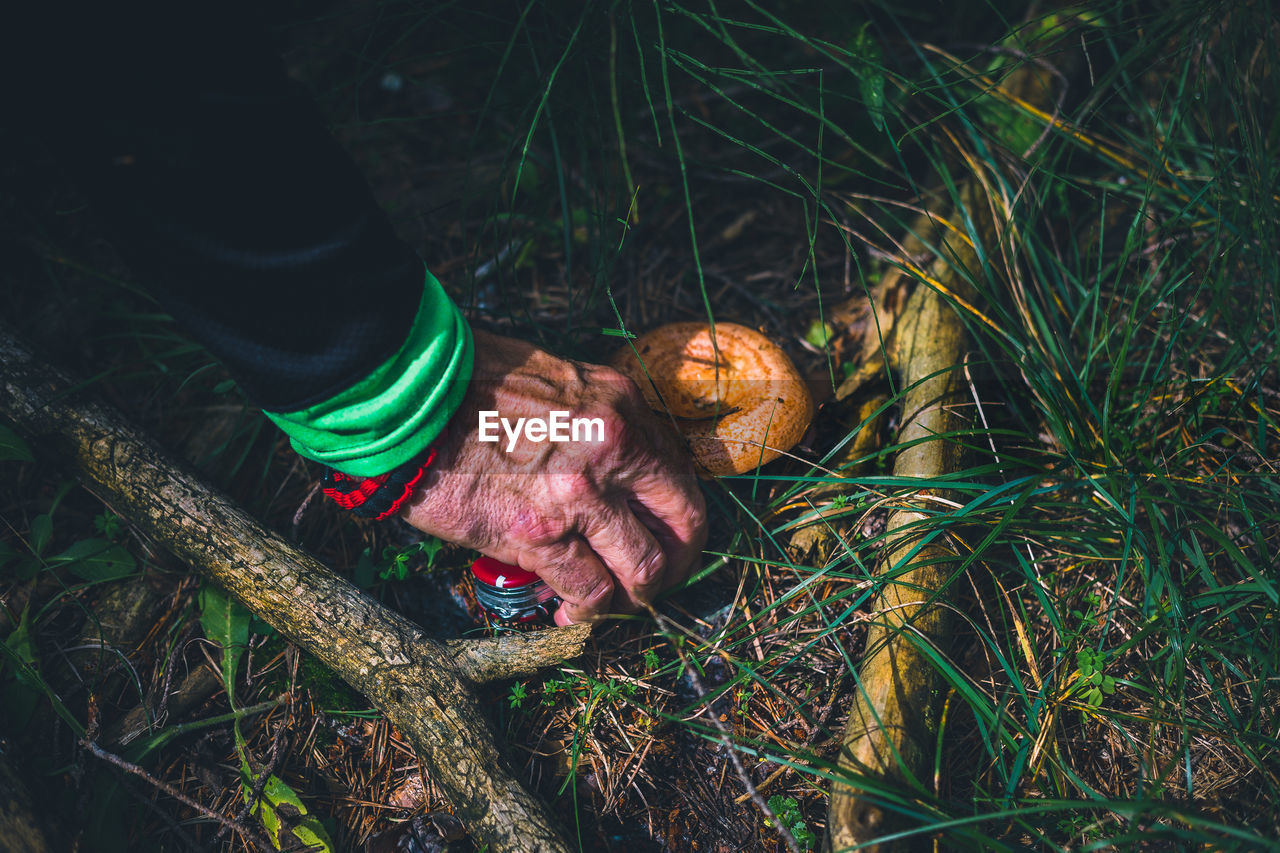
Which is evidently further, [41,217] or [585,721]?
[41,217]

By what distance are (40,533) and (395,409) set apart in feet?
4.60

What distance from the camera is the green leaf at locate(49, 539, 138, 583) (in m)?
2.02

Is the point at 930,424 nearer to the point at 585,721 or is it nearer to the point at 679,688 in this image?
the point at 679,688

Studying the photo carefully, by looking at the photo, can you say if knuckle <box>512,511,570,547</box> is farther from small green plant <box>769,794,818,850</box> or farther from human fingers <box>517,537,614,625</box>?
small green plant <box>769,794,818,850</box>

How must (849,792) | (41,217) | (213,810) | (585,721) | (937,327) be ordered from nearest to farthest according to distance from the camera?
(849,792)
(213,810)
(585,721)
(937,327)
(41,217)

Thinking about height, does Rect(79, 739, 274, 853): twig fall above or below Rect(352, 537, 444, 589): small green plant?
below

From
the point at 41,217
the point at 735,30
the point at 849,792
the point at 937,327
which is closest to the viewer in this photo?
the point at 849,792

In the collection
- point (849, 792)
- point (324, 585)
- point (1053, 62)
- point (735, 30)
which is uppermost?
point (735, 30)

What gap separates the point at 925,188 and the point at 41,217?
3.34 meters

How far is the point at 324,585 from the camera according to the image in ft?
6.07

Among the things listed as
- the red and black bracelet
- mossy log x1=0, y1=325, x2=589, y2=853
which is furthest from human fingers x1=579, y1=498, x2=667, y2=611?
the red and black bracelet

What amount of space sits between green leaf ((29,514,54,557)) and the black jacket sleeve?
111cm

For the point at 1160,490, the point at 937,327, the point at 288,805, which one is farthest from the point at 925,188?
the point at 288,805

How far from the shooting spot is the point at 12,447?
1925mm
